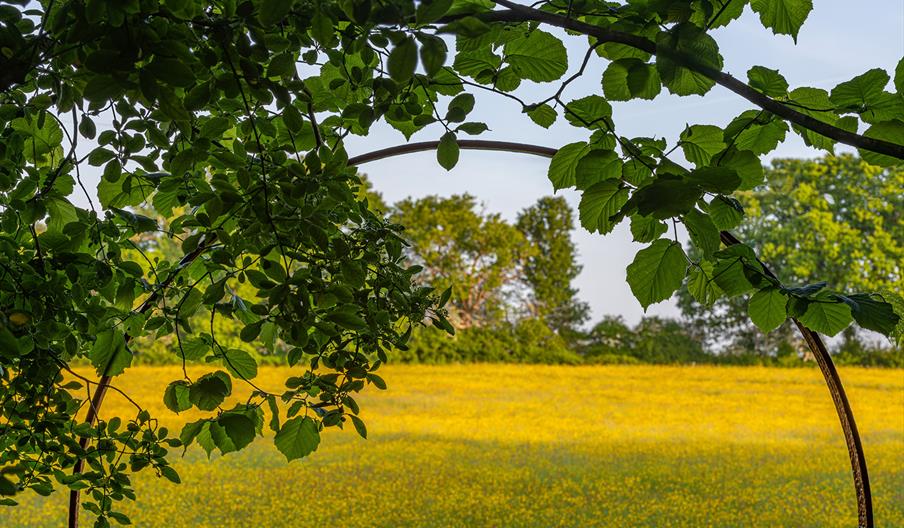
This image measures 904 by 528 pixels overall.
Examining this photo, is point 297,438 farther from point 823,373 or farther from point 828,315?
point 823,373

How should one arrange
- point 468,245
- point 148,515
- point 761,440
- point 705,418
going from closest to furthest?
point 148,515
point 761,440
point 705,418
point 468,245

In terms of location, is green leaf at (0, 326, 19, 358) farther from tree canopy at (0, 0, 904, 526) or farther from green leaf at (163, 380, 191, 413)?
green leaf at (163, 380, 191, 413)

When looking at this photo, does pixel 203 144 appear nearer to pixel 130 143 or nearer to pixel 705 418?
pixel 130 143

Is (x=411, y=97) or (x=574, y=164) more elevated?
(x=411, y=97)

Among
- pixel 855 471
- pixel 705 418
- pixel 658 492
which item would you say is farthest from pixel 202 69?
pixel 705 418

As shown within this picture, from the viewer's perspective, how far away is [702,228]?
0.52 meters

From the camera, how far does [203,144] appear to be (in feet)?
2.20

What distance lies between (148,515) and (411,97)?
4067mm

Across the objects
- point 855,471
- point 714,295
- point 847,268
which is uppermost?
point 847,268

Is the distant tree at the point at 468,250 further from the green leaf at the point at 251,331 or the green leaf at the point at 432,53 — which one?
the green leaf at the point at 432,53

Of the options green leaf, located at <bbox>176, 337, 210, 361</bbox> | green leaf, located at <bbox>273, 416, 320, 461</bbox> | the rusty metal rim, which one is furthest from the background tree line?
green leaf, located at <bbox>273, 416, 320, 461</bbox>

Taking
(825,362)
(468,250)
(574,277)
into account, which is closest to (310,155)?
(825,362)

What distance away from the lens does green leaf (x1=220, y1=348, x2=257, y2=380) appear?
819mm

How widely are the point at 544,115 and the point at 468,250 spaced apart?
8.94 metres
